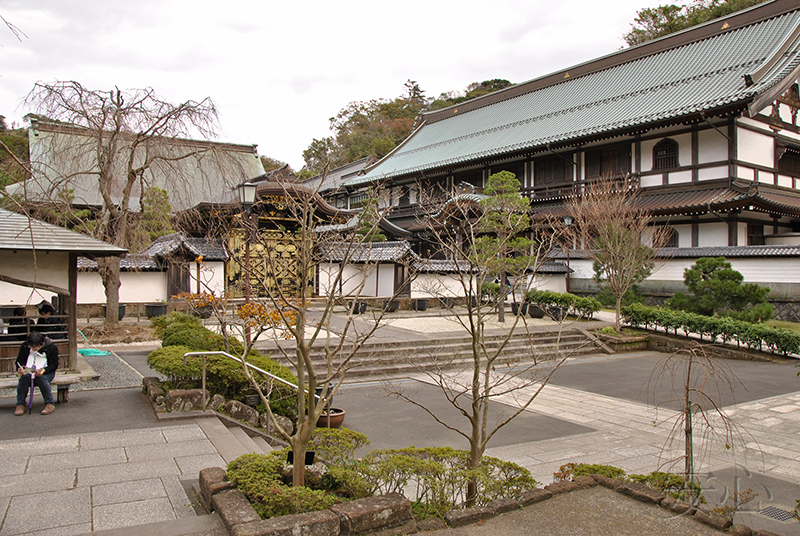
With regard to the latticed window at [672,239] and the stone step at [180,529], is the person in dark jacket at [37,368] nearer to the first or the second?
the stone step at [180,529]

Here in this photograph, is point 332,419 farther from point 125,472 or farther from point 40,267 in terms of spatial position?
point 40,267

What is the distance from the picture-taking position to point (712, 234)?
66.9ft

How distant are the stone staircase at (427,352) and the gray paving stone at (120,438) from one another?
541cm

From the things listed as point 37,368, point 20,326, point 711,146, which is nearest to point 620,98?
point 711,146

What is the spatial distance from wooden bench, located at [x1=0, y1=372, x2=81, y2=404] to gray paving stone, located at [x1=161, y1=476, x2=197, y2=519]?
12.6 ft

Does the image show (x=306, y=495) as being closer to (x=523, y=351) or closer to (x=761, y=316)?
(x=523, y=351)

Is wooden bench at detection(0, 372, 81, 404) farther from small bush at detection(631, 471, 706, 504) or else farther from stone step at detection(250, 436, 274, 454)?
small bush at detection(631, 471, 706, 504)

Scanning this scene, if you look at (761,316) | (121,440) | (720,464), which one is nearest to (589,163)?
(761,316)

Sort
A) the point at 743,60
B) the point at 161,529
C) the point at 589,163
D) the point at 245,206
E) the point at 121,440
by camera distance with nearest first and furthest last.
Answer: the point at 161,529 < the point at 121,440 < the point at 245,206 < the point at 743,60 < the point at 589,163

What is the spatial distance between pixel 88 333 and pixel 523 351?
12.4m

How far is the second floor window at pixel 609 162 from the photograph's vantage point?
2344 centimetres

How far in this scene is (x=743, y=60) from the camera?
21.7 meters

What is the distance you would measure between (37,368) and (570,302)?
53.9 feet

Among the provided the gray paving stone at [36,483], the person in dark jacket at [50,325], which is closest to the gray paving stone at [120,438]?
the gray paving stone at [36,483]
